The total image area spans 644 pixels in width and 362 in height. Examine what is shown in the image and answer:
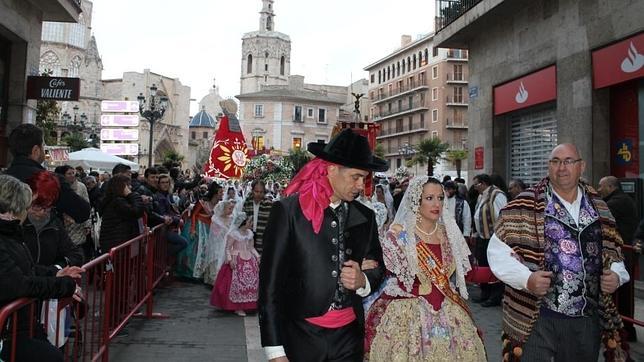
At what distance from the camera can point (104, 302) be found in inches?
192

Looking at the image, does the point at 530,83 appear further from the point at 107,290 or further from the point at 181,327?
the point at 107,290

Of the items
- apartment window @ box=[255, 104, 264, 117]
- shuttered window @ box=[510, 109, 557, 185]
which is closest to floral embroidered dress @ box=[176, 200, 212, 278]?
shuttered window @ box=[510, 109, 557, 185]

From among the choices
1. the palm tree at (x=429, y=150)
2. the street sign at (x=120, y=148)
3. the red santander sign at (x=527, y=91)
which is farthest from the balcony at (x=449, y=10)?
the street sign at (x=120, y=148)

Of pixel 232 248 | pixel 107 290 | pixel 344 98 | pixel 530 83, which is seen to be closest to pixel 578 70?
pixel 530 83

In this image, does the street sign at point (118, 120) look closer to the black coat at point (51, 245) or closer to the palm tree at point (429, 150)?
the palm tree at point (429, 150)

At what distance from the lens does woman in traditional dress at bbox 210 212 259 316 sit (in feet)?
25.6

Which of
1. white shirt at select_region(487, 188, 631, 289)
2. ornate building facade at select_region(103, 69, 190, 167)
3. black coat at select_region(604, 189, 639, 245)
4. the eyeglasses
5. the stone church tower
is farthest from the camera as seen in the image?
the stone church tower

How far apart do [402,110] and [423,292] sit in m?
67.7

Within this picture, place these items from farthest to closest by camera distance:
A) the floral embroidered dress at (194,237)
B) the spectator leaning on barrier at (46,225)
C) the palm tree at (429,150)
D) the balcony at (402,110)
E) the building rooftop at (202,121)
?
the building rooftop at (202,121)
the balcony at (402,110)
the palm tree at (429,150)
the floral embroidered dress at (194,237)
the spectator leaning on barrier at (46,225)

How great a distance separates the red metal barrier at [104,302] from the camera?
310 centimetres

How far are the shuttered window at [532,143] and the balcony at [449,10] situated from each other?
116 inches

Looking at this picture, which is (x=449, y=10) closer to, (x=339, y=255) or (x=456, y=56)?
(x=339, y=255)

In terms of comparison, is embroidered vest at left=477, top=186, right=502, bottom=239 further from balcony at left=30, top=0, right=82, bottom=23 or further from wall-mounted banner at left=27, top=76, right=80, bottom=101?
balcony at left=30, top=0, right=82, bottom=23

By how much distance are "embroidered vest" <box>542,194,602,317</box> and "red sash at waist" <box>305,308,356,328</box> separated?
1.42 meters
